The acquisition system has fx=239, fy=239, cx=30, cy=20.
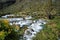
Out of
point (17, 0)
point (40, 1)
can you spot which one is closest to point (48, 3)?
point (40, 1)

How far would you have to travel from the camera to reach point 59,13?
87.0 feet

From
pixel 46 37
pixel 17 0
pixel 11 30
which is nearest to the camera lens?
pixel 11 30

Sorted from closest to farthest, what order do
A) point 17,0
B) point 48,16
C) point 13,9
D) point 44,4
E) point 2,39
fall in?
point 2,39, point 48,16, point 44,4, point 13,9, point 17,0

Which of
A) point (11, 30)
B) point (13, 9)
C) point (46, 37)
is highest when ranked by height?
point (11, 30)

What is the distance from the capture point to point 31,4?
31531 mm

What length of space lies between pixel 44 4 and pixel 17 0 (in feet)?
22.8

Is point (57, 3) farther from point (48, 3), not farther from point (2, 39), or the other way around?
point (2, 39)

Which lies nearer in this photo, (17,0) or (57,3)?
(57,3)

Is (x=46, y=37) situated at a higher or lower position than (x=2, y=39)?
lower

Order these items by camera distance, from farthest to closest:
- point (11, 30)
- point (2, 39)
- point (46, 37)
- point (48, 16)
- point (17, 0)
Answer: point (17, 0) < point (48, 16) < point (46, 37) < point (11, 30) < point (2, 39)

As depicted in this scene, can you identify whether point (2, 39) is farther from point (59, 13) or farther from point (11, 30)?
point (59, 13)

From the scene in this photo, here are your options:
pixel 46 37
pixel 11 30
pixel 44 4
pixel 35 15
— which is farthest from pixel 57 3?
pixel 11 30

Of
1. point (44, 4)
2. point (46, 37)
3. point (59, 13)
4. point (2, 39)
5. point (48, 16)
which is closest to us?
point (2, 39)

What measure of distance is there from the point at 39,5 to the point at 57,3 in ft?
7.87
